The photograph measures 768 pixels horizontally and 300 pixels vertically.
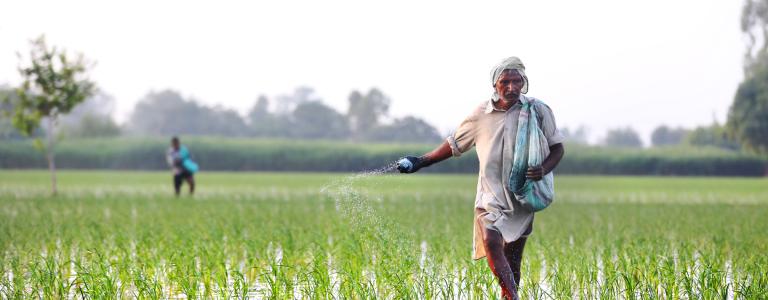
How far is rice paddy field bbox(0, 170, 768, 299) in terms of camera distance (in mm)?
6836

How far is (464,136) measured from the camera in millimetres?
6297

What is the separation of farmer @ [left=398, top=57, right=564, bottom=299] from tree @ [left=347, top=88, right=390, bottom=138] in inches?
3171

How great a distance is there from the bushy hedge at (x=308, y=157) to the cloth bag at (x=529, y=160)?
49324 mm

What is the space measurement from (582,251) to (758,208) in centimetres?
1163

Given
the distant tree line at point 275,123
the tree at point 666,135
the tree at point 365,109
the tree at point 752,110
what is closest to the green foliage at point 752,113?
the tree at point 752,110

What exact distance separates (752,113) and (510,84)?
44.9 meters

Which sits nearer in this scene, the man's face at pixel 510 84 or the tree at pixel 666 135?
the man's face at pixel 510 84

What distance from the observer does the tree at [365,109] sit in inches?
3460

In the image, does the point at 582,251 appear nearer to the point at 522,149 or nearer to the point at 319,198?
the point at 522,149

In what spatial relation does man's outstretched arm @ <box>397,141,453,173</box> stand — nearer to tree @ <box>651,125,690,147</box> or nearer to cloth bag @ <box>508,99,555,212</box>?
cloth bag @ <box>508,99,555,212</box>

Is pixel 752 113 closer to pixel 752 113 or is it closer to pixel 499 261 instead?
pixel 752 113

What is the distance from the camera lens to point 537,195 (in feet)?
19.8

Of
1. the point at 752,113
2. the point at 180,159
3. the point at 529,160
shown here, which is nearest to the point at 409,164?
the point at 529,160

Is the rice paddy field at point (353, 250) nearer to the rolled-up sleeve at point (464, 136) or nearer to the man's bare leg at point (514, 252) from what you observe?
the man's bare leg at point (514, 252)
